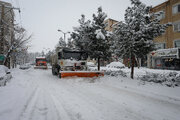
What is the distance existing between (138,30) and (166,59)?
63.1ft

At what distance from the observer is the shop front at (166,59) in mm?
22234

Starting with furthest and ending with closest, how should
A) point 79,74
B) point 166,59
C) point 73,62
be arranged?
1. point 166,59
2. point 73,62
3. point 79,74

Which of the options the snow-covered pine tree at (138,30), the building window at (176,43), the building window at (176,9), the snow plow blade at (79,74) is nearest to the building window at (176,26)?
the building window at (176,43)

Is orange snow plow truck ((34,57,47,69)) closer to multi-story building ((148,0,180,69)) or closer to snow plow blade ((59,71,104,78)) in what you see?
snow plow blade ((59,71,104,78))

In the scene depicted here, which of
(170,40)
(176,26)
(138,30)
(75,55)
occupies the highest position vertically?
(176,26)

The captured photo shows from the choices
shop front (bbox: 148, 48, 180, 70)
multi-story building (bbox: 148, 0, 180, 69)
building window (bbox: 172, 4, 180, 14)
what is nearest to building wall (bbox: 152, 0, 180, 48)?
multi-story building (bbox: 148, 0, 180, 69)

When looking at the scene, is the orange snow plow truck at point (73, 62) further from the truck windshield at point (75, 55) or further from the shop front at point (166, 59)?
the shop front at point (166, 59)

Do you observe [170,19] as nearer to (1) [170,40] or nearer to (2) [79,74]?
(1) [170,40]

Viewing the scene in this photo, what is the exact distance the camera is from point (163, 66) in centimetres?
2538

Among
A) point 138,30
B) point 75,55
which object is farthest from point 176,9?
point 75,55

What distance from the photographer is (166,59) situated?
80.3ft

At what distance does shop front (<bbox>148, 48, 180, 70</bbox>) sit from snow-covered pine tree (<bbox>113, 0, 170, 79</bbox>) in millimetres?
16614

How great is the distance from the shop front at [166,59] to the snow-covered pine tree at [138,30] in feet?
54.5

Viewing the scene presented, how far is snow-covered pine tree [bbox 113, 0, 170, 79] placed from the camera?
8883mm
